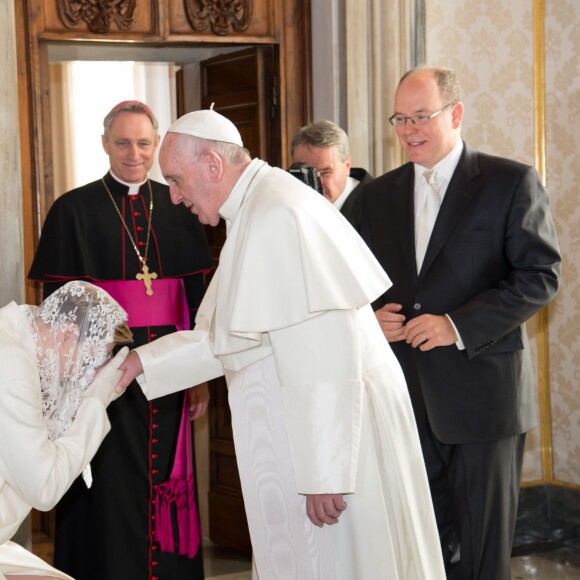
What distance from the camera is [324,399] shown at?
9.75ft

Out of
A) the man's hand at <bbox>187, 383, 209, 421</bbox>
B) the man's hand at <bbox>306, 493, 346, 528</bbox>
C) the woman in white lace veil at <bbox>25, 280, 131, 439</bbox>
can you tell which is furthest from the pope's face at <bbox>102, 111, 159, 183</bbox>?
the man's hand at <bbox>306, 493, 346, 528</bbox>

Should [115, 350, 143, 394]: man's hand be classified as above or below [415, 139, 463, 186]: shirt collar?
below

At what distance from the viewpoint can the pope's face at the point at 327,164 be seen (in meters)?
4.77

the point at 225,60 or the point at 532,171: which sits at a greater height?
the point at 225,60

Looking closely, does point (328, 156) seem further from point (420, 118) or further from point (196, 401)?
point (196, 401)

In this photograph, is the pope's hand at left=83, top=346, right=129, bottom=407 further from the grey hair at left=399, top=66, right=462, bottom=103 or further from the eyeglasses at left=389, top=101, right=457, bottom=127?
the grey hair at left=399, top=66, right=462, bottom=103

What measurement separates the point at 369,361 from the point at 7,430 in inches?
40.6

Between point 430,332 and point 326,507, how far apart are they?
3.35ft

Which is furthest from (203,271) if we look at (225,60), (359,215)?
(225,60)

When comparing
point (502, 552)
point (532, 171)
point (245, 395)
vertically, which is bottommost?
point (502, 552)

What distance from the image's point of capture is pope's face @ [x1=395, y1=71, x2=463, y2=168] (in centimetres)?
402

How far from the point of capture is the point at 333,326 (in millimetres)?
3014

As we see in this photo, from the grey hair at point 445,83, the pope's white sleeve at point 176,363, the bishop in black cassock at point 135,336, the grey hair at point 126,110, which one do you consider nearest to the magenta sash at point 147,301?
the bishop in black cassock at point 135,336

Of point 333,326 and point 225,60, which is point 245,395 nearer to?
point 333,326
